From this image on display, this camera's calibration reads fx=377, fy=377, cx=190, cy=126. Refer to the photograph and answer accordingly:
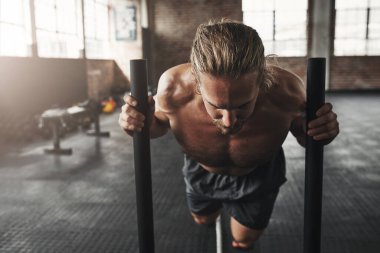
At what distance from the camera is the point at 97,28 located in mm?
7879

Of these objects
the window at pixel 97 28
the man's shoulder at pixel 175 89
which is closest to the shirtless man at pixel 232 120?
the man's shoulder at pixel 175 89

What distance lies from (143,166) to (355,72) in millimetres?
9200

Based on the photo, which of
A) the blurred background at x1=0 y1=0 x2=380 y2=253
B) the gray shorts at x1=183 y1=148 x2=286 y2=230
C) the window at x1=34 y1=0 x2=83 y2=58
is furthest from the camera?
the window at x1=34 y1=0 x2=83 y2=58

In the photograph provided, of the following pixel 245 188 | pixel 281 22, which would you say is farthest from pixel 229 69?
pixel 281 22

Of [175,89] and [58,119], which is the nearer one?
[175,89]

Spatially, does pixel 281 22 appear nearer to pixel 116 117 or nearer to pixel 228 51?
pixel 116 117

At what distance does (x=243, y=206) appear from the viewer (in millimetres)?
1630

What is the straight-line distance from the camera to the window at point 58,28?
5.34 meters

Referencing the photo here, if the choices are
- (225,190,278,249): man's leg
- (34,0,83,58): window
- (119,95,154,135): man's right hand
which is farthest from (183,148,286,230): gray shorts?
(34,0,83,58): window

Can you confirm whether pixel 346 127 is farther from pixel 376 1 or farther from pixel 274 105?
pixel 376 1

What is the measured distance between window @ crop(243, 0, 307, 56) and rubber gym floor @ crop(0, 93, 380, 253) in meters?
5.55

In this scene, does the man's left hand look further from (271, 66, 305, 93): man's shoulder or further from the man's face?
(271, 66, 305, 93): man's shoulder

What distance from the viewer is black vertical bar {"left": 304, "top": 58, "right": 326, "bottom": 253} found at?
81 cm

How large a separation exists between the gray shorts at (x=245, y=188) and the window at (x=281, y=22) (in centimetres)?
778
